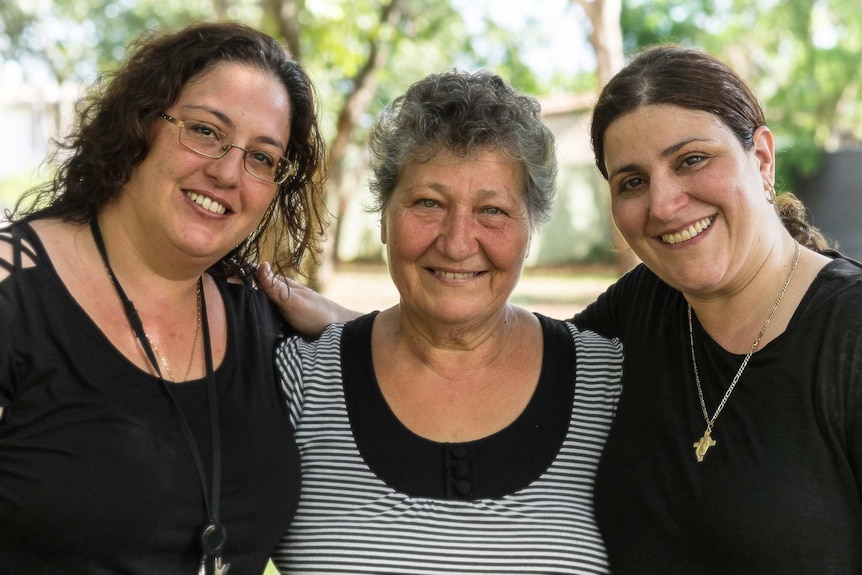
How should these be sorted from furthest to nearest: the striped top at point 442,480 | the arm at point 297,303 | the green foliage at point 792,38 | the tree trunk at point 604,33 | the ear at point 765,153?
the green foliage at point 792,38 < the tree trunk at point 604,33 < the arm at point 297,303 < the striped top at point 442,480 < the ear at point 765,153

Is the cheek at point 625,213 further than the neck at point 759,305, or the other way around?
the cheek at point 625,213

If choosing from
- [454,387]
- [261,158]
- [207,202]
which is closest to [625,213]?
[454,387]

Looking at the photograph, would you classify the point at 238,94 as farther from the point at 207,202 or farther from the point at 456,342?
the point at 456,342

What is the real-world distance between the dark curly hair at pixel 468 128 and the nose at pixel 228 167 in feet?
1.73

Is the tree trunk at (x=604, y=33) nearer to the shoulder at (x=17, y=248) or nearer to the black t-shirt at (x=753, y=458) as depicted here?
the black t-shirt at (x=753, y=458)

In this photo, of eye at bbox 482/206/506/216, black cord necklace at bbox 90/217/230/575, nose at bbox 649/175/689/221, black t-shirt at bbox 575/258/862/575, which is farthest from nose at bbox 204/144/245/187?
black t-shirt at bbox 575/258/862/575

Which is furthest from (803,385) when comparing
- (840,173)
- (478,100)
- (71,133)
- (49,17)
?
(49,17)

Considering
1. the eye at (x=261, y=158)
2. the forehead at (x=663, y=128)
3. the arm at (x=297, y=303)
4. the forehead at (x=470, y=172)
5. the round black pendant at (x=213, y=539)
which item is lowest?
the round black pendant at (x=213, y=539)

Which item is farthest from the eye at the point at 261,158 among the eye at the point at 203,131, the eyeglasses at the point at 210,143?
the eye at the point at 203,131

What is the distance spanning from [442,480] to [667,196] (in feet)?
3.39

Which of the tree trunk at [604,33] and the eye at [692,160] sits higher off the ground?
the tree trunk at [604,33]

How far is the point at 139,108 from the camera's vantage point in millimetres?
2570

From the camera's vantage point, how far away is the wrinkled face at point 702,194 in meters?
2.40

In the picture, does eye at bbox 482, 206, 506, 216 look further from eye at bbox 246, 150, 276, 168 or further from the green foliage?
the green foliage
